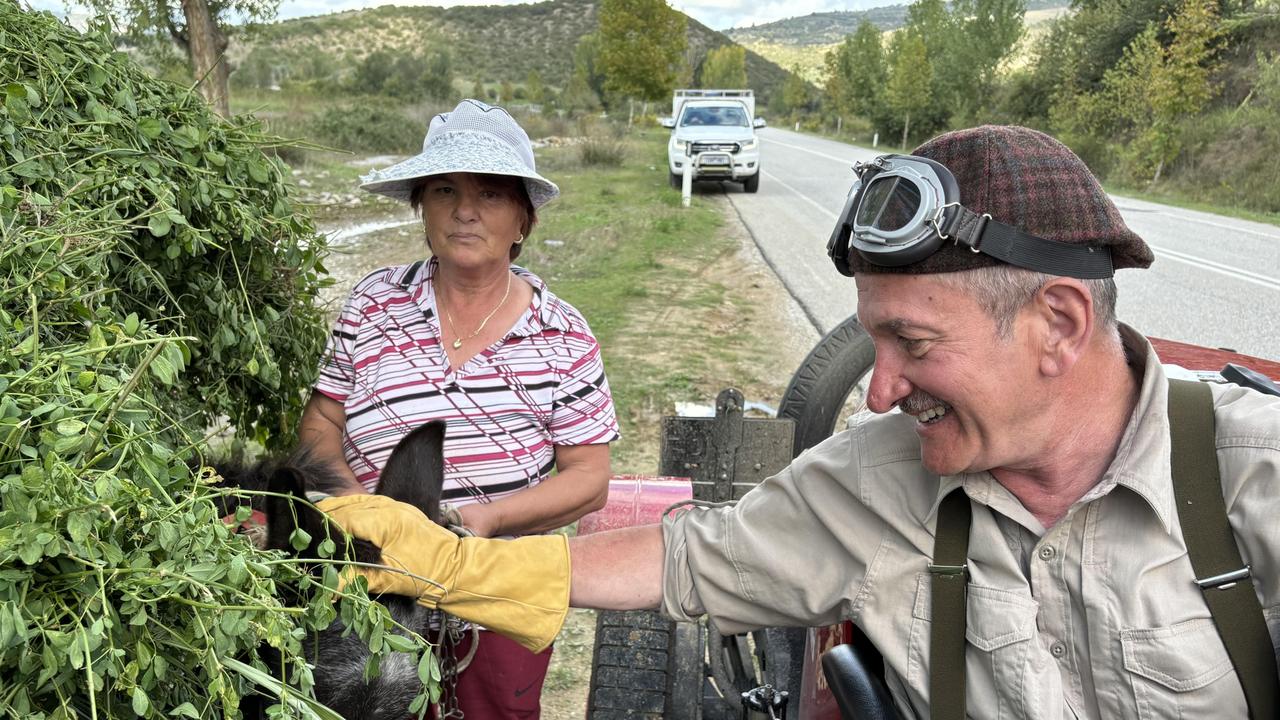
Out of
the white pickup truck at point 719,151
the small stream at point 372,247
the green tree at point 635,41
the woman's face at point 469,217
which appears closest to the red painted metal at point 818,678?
the woman's face at point 469,217

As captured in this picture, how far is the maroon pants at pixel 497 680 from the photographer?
104 inches

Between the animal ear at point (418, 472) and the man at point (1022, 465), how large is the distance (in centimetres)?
15

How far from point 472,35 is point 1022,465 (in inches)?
4384

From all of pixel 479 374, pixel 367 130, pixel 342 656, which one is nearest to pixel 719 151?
pixel 367 130

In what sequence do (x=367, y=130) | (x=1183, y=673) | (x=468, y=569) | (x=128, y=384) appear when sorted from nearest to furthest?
(x=128, y=384) → (x=1183, y=673) → (x=468, y=569) → (x=367, y=130)

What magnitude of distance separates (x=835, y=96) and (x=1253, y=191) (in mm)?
46800

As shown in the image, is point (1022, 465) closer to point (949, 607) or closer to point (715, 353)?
point (949, 607)

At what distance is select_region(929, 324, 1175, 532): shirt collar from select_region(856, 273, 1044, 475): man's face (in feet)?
0.20

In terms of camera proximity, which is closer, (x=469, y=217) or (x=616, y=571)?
(x=616, y=571)

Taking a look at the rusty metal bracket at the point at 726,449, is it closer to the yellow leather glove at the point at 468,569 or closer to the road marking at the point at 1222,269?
the yellow leather glove at the point at 468,569

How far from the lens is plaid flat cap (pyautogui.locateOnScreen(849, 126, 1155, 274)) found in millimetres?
1748

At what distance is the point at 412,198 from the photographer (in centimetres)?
305

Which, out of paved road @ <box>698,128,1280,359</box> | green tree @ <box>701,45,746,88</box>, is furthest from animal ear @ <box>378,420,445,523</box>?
green tree @ <box>701,45,746,88</box>

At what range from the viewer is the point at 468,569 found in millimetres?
2066
